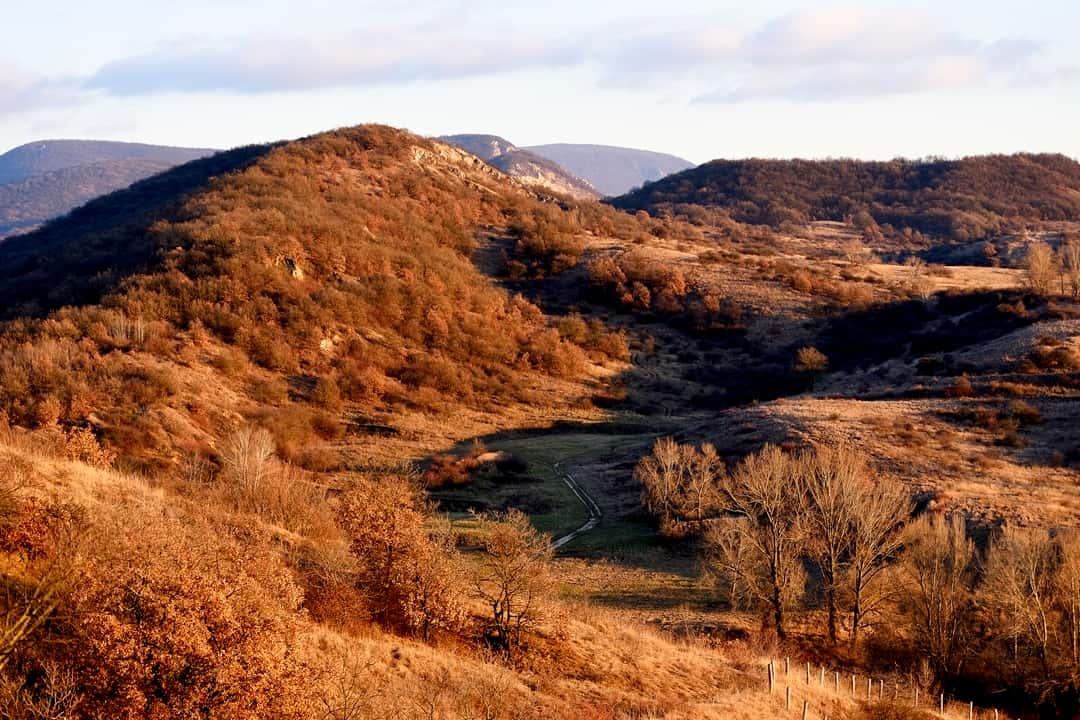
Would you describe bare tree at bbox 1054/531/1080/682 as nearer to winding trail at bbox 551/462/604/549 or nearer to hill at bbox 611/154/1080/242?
winding trail at bbox 551/462/604/549

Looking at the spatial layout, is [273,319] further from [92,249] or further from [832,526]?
[832,526]

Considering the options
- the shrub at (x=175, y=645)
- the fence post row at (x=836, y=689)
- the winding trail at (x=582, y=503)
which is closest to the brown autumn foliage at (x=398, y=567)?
the shrub at (x=175, y=645)

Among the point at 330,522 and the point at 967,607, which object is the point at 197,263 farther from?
the point at 967,607

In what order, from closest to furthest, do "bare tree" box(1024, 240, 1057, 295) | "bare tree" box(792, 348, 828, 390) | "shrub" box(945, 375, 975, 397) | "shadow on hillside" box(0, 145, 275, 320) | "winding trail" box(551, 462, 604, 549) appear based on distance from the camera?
"winding trail" box(551, 462, 604, 549)
"shrub" box(945, 375, 975, 397)
"shadow on hillside" box(0, 145, 275, 320)
"bare tree" box(792, 348, 828, 390)
"bare tree" box(1024, 240, 1057, 295)

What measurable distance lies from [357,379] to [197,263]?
16071 mm

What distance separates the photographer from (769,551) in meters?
27.3

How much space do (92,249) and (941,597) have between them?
7408 centimetres

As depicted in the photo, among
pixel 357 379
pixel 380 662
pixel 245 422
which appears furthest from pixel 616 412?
pixel 380 662

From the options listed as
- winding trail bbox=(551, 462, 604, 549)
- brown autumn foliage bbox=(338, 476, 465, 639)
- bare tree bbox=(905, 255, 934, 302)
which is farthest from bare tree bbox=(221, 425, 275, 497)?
bare tree bbox=(905, 255, 934, 302)

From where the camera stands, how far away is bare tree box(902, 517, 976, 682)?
24.5 metres

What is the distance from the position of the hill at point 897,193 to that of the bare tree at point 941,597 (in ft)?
443

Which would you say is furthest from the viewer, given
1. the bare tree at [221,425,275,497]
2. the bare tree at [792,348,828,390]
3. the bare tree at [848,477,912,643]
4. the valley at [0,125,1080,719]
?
the bare tree at [792,348,828,390]

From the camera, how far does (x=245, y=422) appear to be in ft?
155

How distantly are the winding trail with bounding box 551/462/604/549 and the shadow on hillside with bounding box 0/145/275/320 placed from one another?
3528 centimetres
